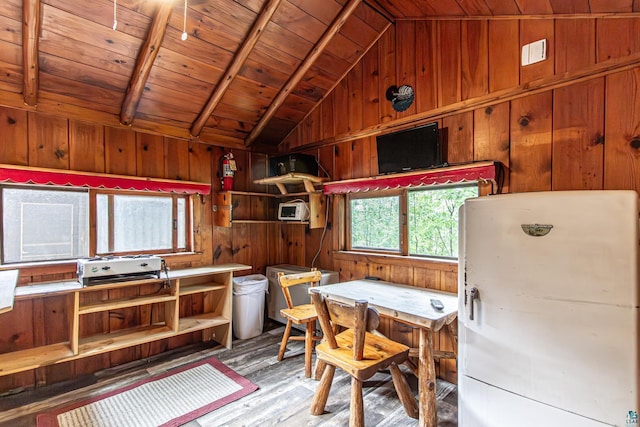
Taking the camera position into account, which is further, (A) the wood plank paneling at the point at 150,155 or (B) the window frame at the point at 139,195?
(A) the wood plank paneling at the point at 150,155

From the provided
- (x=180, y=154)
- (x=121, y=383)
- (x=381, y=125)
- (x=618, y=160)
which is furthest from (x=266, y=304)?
(x=618, y=160)

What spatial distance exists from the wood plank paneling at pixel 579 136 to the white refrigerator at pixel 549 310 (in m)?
0.77

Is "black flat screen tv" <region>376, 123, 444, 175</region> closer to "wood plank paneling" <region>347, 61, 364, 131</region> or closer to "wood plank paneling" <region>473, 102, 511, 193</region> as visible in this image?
"wood plank paneling" <region>473, 102, 511, 193</region>

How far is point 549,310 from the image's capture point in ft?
4.83

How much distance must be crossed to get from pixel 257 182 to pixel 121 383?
7.93 feet

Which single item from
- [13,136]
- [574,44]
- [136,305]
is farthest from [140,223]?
[574,44]

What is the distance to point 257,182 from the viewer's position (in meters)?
3.95

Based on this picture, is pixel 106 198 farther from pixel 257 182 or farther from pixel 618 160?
pixel 618 160

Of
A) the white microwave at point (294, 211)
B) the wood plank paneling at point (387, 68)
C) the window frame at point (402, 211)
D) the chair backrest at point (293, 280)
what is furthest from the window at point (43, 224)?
the wood plank paneling at point (387, 68)

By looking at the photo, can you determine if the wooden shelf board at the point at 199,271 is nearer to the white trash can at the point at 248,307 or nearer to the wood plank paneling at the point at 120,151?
the white trash can at the point at 248,307

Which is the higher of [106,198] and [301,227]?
[106,198]

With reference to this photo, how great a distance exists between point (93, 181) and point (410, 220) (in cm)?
291

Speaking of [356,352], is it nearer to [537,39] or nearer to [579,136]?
[579,136]

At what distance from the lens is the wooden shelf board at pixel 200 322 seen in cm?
305
